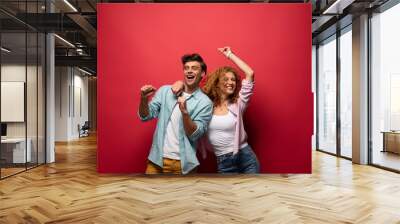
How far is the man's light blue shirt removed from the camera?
19.5 feet

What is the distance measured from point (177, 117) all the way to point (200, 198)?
1691 millimetres

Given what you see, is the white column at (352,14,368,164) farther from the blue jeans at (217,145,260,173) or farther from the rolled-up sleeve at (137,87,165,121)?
the rolled-up sleeve at (137,87,165,121)

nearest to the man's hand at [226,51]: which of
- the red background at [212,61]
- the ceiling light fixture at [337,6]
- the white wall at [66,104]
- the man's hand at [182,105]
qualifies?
the red background at [212,61]

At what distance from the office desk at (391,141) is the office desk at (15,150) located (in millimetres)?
6682

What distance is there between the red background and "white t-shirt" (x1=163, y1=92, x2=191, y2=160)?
0.34 meters

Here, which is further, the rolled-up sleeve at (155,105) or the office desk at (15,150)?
the office desk at (15,150)

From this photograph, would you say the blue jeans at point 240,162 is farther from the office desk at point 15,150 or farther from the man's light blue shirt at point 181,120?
the office desk at point 15,150

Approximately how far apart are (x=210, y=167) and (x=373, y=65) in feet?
13.5

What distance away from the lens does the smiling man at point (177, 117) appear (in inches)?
235

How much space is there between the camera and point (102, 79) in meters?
6.23

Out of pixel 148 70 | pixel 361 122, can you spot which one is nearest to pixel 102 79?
pixel 148 70

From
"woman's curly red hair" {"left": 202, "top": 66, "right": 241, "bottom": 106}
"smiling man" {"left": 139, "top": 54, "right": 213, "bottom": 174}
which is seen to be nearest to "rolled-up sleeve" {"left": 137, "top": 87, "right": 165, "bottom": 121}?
"smiling man" {"left": 139, "top": 54, "right": 213, "bottom": 174}

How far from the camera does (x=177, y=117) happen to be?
19.8 ft

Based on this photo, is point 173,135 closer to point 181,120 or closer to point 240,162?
point 181,120
